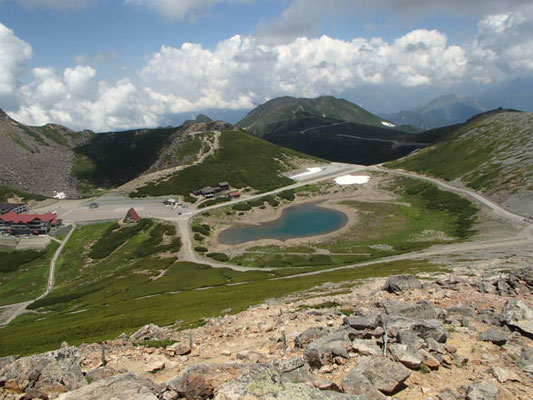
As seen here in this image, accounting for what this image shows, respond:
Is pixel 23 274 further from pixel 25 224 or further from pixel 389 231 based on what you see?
pixel 389 231

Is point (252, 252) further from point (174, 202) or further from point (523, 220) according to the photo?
point (523, 220)

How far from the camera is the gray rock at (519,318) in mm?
18009

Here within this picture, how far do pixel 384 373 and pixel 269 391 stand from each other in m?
5.15

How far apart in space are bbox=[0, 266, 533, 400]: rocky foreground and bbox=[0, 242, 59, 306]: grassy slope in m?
79.1

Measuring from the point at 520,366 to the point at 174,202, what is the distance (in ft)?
470

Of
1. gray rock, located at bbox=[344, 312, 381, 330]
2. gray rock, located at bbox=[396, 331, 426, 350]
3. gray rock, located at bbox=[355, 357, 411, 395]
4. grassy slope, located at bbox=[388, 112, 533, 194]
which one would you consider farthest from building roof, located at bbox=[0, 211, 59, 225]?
grassy slope, located at bbox=[388, 112, 533, 194]

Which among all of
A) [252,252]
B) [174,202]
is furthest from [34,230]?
[252,252]

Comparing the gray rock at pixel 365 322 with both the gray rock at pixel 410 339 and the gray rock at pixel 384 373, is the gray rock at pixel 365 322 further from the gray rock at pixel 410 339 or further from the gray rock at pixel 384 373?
the gray rock at pixel 384 373

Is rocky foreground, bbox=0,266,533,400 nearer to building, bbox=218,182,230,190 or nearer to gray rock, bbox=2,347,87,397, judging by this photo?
gray rock, bbox=2,347,87,397

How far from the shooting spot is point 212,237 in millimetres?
112562

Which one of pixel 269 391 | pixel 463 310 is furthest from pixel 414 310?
pixel 269 391

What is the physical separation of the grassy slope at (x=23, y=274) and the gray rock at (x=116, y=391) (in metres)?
89.1

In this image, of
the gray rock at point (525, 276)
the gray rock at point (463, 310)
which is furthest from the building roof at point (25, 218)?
the gray rock at point (525, 276)

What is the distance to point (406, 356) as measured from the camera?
14703 millimetres
